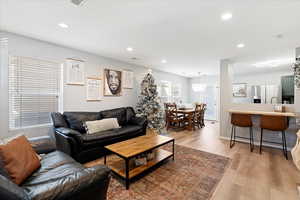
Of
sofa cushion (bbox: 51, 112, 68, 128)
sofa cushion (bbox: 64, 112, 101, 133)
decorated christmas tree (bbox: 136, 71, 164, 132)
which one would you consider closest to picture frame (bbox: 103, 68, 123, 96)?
decorated christmas tree (bbox: 136, 71, 164, 132)

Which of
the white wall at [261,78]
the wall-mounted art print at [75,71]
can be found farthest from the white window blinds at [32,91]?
the white wall at [261,78]

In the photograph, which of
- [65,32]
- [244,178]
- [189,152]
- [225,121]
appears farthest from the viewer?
[225,121]

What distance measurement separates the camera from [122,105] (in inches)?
179

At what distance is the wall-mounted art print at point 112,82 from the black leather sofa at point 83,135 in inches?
26.3

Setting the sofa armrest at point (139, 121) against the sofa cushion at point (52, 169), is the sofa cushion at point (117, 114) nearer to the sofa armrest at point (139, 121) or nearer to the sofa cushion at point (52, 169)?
the sofa armrest at point (139, 121)

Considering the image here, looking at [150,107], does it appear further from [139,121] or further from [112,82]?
[112,82]

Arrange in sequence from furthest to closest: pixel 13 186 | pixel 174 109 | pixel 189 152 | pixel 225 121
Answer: pixel 174 109 → pixel 225 121 → pixel 189 152 → pixel 13 186

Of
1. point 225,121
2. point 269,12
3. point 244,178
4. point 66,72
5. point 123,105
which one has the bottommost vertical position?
point 244,178

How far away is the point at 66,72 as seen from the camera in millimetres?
3270

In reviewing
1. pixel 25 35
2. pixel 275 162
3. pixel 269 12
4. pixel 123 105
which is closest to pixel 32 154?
pixel 25 35

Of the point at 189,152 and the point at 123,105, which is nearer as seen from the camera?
the point at 189,152

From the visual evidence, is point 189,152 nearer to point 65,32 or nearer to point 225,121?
point 225,121

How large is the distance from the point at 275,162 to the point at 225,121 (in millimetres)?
1609

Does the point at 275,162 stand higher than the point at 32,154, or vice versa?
the point at 32,154
